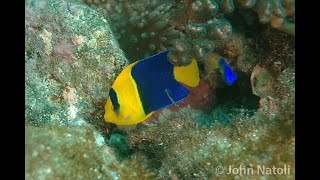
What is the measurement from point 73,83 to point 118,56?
497 mm

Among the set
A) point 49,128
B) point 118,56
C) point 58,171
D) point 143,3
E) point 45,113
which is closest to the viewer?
point 58,171

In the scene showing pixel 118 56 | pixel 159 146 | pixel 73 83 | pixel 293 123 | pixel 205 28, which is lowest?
pixel 159 146

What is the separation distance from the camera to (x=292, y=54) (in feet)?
8.72

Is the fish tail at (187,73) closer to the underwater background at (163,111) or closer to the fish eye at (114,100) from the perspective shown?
the underwater background at (163,111)

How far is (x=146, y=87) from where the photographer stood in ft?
8.38

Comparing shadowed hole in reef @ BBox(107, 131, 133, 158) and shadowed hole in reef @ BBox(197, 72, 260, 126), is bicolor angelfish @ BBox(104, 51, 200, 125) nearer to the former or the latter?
shadowed hole in reef @ BBox(107, 131, 133, 158)

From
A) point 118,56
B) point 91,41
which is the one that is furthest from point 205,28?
point 91,41

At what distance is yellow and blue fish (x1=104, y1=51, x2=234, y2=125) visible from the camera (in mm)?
2521

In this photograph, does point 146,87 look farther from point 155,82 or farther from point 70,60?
point 70,60

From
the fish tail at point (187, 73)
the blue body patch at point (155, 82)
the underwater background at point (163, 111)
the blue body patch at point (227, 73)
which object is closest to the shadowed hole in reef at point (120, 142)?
the underwater background at point (163, 111)

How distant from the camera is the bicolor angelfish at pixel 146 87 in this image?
252 cm

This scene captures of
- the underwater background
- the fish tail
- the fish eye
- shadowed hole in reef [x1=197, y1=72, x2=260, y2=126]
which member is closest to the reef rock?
the underwater background

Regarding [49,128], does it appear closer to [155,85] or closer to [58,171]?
[58,171]

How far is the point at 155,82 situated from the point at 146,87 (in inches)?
3.3
